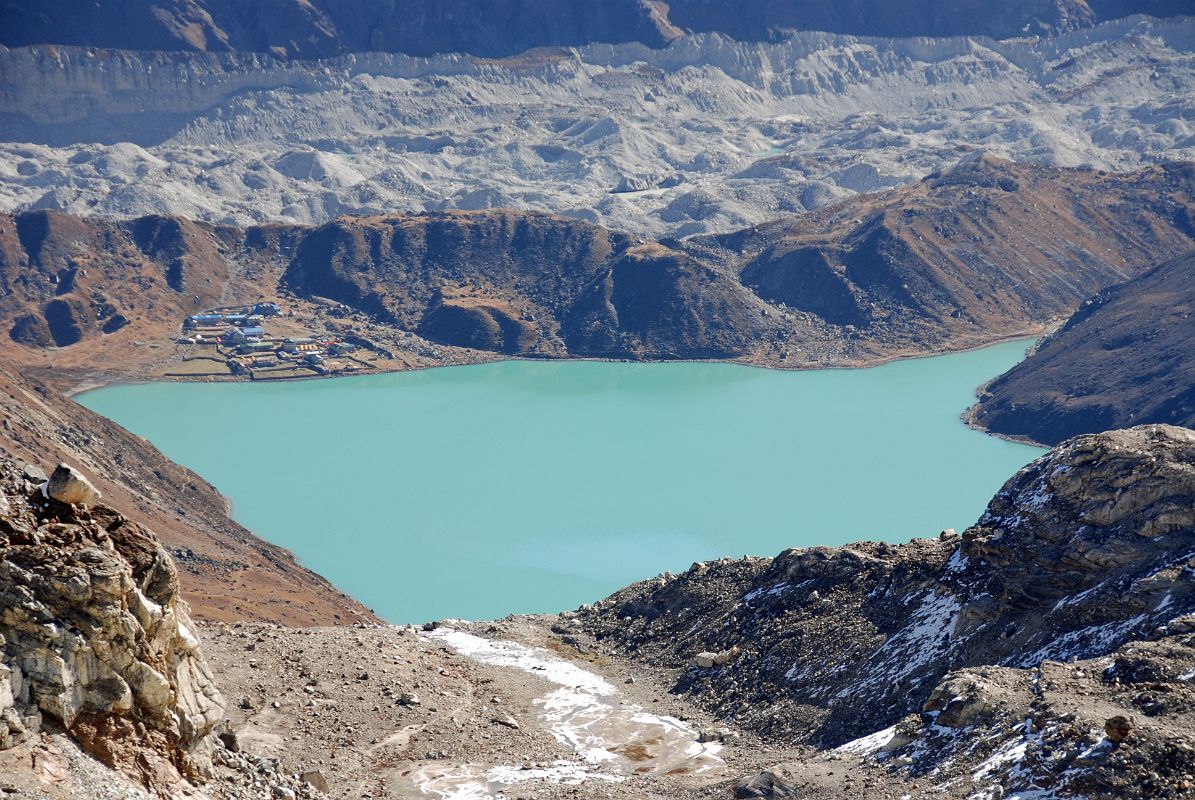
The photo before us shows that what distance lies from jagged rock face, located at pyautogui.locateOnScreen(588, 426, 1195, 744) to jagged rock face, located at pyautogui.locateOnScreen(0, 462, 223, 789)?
11472 mm

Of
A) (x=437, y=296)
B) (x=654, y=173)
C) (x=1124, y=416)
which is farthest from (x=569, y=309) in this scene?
(x=654, y=173)

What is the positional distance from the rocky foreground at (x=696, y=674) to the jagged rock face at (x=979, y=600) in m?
0.05

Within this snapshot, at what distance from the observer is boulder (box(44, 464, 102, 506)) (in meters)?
18.1

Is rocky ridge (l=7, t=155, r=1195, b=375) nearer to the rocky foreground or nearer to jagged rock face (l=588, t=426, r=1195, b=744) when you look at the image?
jagged rock face (l=588, t=426, r=1195, b=744)

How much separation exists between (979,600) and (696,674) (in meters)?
6.45

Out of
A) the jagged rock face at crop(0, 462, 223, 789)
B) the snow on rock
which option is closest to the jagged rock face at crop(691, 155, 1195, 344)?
the snow on rock

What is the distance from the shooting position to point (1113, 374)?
8181cm

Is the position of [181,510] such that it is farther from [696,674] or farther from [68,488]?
[68,488]

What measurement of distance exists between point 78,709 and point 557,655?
17456 millimetres

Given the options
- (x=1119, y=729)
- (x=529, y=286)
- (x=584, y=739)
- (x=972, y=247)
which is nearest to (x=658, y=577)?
(x=584, y=739)

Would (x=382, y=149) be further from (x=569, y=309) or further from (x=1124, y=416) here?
(x=1124, y=416)

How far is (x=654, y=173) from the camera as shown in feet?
583

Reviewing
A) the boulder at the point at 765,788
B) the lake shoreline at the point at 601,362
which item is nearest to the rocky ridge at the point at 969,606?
the boulder at the point at 765,788

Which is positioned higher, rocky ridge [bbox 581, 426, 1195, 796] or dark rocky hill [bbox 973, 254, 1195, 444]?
dark rocky hill [bbox 973, 254, 1195, 444]
